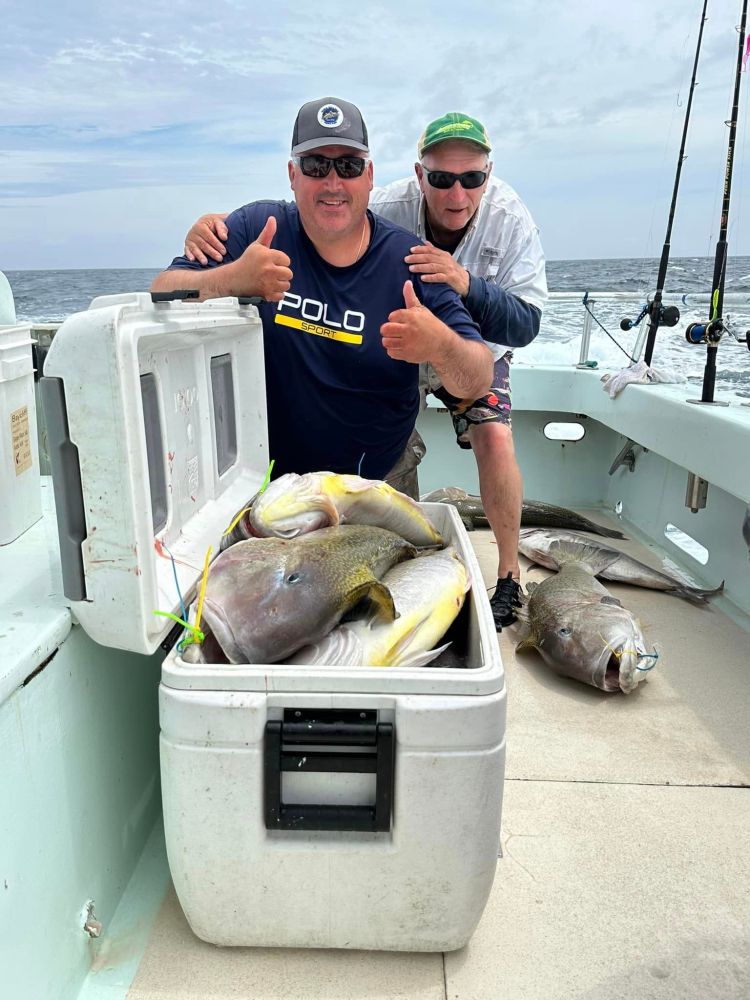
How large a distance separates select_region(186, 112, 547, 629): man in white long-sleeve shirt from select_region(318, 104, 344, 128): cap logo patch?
0.77 meters

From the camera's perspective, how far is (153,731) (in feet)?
6.10

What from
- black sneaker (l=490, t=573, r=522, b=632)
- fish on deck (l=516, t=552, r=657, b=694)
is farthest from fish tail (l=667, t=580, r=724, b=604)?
black sneaker (l=490, t=573, r=522, b=632)

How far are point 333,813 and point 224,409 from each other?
125 centimetres

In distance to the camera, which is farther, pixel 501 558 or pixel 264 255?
pixel 501 558

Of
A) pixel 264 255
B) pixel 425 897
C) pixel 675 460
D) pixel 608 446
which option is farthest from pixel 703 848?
pixel 608 446

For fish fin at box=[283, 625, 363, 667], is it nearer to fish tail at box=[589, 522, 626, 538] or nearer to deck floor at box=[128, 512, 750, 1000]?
deck floor at box=[128, 512, 750, 1000]

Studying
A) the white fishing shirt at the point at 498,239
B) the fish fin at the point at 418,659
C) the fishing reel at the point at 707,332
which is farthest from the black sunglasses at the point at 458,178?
the fish fin at the point at 418,659

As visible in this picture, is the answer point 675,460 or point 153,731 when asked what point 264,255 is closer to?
point 153,731

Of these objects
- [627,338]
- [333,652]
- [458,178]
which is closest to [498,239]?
[458,178]

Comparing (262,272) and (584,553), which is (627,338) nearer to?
(584,553)

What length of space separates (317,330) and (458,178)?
1124mm

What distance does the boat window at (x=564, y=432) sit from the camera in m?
5.30

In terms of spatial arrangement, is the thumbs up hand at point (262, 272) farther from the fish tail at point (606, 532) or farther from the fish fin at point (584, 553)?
the fish tail at point (606, 532)

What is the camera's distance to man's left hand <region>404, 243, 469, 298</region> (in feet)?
8.37
